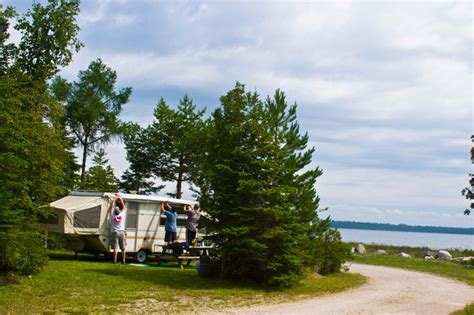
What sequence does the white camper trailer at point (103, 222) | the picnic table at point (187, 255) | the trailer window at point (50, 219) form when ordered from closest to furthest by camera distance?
the trailer window at point (50, 219) → the white camper trailer at point (103, 222) → the picnic table at point (187, 255)

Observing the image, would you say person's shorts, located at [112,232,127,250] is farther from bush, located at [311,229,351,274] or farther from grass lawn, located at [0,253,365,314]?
bush, located at [311,229,351,274]

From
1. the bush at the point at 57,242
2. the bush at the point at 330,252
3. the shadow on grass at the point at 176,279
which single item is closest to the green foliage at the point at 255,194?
the shadow on grass at the point at 176,279

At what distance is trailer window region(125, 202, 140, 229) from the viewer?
20016 millimetres

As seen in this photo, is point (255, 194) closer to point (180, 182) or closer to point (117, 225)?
point (117, 225)

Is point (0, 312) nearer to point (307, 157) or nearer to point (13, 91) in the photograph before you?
point (13, 91)

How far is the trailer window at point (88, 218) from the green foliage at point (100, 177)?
49.0ft

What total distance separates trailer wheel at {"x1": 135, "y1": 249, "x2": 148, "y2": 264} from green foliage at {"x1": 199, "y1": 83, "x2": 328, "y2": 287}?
182 inches

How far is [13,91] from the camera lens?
14.4m

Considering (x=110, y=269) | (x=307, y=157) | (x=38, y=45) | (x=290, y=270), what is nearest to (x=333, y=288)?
(x=290, y=270)

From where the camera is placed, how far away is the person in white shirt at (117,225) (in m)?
19.1

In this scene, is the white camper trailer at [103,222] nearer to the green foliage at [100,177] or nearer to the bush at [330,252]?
the bush at [330,252]

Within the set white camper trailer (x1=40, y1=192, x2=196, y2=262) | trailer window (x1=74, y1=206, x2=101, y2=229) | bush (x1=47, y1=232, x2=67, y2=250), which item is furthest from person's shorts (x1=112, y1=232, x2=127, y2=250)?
bush (x1=47, y1=232, x2=67, y2=250)

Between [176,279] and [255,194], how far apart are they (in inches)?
128


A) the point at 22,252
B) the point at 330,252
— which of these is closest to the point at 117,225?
the point at 22,252
